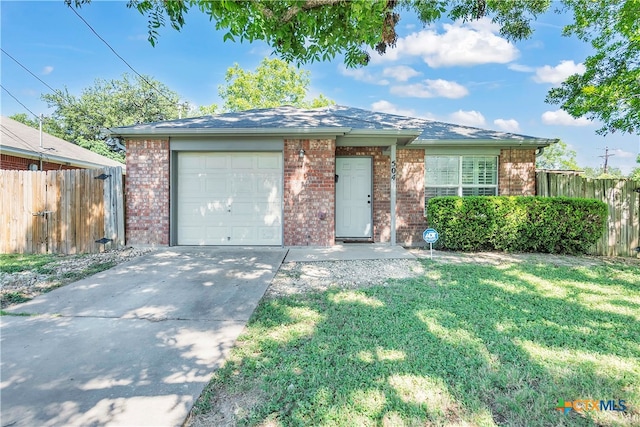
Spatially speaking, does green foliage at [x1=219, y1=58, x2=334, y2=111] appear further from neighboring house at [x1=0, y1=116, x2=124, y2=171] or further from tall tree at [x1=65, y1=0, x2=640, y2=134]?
tall tree at [x1=65, y1=0, x2=640, y2=134]

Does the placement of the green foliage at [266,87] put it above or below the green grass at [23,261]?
above

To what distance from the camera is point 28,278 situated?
4.92 m

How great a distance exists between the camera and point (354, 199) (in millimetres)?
8508

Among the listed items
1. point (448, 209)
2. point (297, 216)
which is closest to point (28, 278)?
Answer: point (297, 216)

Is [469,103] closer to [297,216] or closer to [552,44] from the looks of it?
[552,44]

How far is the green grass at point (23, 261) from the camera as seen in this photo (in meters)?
5.46

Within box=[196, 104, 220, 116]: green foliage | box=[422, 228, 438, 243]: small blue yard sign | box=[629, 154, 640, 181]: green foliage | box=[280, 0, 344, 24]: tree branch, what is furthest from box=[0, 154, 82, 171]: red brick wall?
box=[196, 104, 220, 116]: green foliage

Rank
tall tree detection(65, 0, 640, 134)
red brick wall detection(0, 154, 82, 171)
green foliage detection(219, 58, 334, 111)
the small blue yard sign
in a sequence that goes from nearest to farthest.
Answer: tall tree detection(65, 0, 640, 134) < the small blue yard sign < red brick wall detection(0, 154, 82, 171) < green foliage detection(219, 58, 334, 111)

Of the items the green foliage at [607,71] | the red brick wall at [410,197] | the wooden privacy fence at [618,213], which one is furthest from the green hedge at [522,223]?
the green foliage at [607,71]

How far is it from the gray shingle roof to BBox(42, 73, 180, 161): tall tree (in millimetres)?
23011

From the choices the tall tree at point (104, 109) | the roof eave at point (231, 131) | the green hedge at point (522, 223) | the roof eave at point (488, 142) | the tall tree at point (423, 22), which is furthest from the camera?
the tall tree at point (104, 109)

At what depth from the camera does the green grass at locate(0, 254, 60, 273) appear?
5.46 m

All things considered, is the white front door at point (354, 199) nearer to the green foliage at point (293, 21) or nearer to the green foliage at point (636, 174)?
the green foliage at point (293, 21)

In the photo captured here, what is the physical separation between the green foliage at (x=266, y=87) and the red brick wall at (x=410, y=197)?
2200cm
